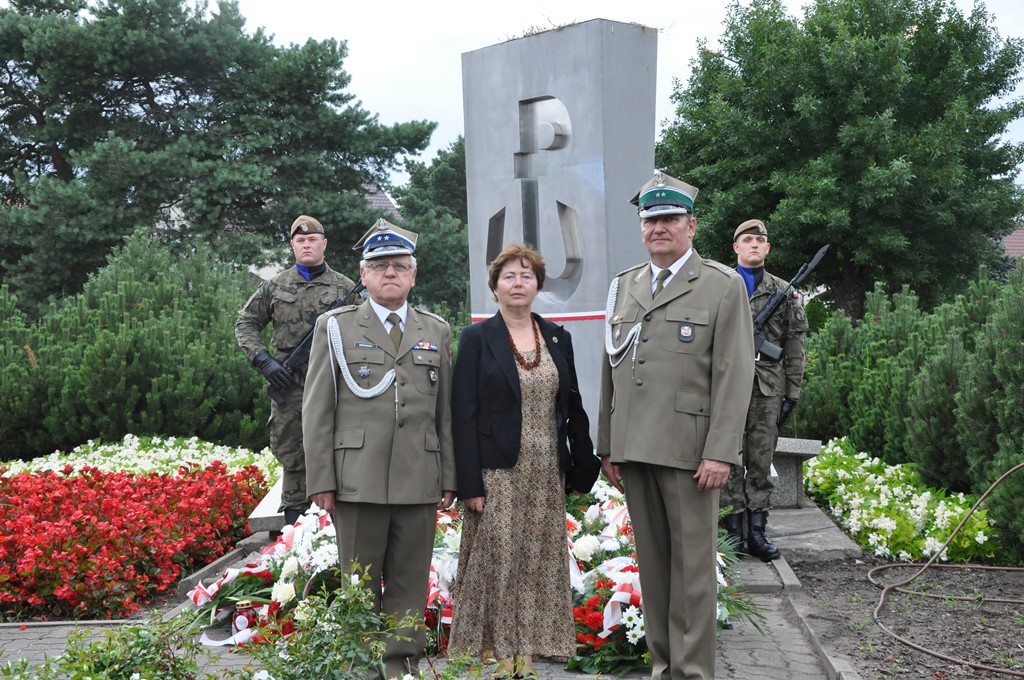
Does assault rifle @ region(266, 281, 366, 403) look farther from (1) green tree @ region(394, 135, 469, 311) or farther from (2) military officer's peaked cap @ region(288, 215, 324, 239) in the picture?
(1) green tree @ region(394, 135, 469, 311)

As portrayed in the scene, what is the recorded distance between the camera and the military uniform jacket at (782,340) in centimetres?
606

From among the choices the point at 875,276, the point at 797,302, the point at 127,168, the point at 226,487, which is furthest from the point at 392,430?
the point at 875,276

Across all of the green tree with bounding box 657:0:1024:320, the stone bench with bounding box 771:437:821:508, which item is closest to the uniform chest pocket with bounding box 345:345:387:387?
the stone bench with bounding box 771:437:821:508

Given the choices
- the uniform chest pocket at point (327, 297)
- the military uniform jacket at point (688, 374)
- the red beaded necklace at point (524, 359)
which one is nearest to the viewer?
the military uniform jacket at point (688, 374)

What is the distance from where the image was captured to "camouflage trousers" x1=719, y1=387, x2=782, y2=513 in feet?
19.9

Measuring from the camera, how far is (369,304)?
3.96 metres

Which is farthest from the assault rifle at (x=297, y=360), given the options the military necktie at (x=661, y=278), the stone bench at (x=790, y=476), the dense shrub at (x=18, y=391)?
the dense shrub at (x=18, y=391)

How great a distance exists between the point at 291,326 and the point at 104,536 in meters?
1.60

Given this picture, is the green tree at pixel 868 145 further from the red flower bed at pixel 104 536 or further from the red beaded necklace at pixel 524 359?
the red beaded necklace at pixel 524 359

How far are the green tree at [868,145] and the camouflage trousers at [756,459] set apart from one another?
1552cm

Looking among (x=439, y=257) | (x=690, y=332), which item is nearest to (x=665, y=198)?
(x=690, y=332)

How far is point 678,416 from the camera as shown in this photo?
12.3 feet

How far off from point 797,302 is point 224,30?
57.1 feet

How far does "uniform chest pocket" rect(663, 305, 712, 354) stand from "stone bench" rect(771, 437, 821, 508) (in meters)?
4.03
